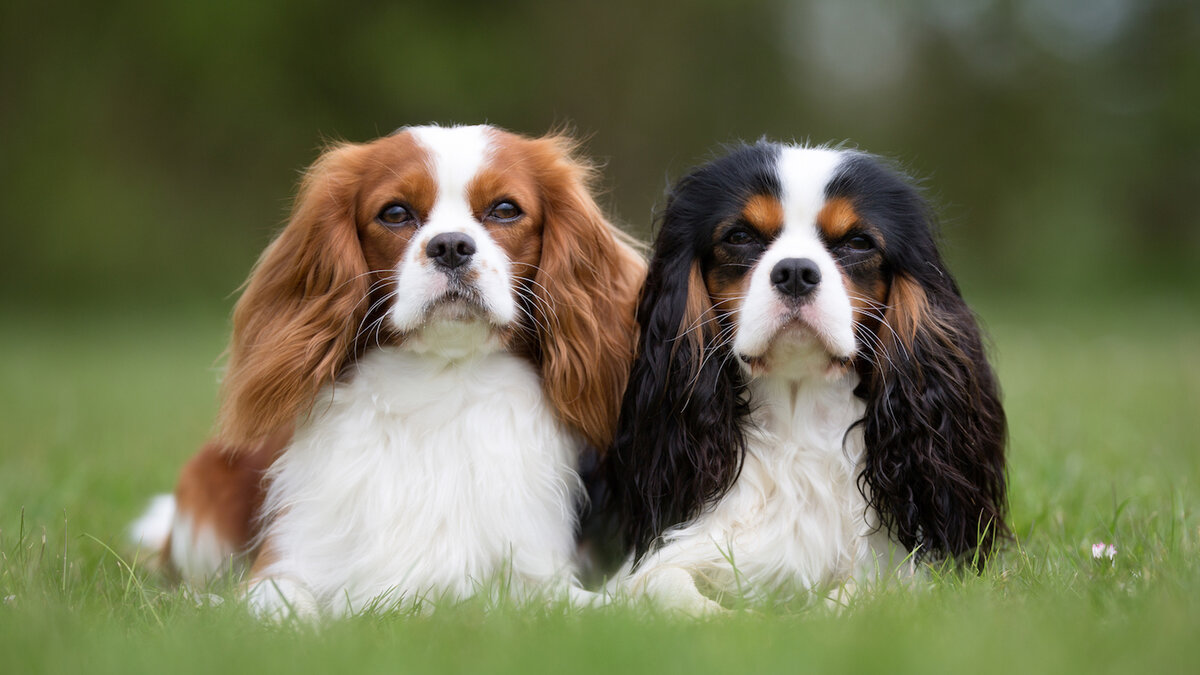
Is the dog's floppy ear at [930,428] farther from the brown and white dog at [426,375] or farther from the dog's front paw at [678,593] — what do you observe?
the brown and white dog at [426,375]

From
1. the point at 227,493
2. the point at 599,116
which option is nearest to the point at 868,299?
the point at 227,493

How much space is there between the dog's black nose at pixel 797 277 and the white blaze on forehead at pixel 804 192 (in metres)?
0.16

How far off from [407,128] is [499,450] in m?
A: 0.91

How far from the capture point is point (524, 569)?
2.85 m

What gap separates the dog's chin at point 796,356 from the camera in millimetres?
2676

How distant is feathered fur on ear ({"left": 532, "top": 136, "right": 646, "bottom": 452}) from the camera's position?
9.82 feet

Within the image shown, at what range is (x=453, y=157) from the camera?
292cm

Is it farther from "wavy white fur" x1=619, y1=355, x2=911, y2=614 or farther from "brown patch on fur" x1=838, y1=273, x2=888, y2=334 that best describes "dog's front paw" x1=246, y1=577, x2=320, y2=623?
"brown patch on fur" x1=838, y1=273, x2=888, y2=334

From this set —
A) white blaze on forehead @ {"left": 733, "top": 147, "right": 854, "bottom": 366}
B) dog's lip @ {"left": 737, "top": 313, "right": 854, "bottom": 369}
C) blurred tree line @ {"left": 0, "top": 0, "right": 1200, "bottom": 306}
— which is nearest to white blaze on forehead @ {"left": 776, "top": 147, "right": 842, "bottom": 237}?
white blaze on forehead @ {"left": 733, "top": 147, "right": 854, "bottom": 366}

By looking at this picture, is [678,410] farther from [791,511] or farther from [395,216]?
[395,216]

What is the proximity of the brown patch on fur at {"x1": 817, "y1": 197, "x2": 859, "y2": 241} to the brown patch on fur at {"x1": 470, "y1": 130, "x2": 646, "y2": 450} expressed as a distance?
0.66m

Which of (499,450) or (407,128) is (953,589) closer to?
(499,450)

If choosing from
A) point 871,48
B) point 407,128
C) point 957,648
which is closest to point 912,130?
point 871,48

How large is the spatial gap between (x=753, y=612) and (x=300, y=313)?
4.59 ft
